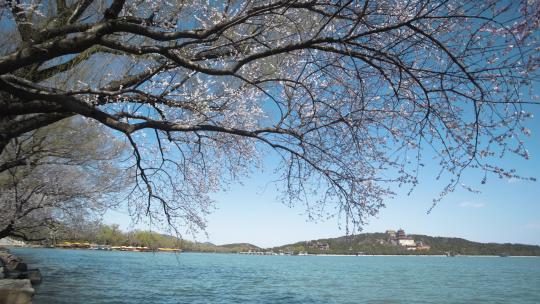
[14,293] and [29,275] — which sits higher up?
[29,275]

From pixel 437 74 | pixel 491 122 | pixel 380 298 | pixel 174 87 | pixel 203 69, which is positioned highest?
pixel 174 87

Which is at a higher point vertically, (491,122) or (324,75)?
(324,75)

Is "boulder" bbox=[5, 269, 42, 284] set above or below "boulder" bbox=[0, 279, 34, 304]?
above

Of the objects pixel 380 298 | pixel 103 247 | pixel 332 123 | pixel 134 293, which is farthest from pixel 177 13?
pixel 103 247

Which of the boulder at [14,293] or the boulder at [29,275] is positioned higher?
the boulder at [29,275]

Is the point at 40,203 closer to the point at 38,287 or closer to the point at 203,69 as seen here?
the point at 38,287

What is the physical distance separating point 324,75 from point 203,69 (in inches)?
85.3

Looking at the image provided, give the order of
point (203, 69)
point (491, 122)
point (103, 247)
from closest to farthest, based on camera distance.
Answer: point (491, 122) < point (203, 69) < point (103, 247)

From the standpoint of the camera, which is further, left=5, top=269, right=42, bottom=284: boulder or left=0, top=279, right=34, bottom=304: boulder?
left=5, top=269, right=42, bottom=284: boulder

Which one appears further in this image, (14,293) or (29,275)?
(29,275)

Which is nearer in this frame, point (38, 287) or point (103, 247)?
point (38, 287)

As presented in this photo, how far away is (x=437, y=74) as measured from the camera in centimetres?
528

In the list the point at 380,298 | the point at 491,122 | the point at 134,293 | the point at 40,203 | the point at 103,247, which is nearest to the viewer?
the point at 491,122

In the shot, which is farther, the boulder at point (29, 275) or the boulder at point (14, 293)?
the boulder at point (29, 275)
